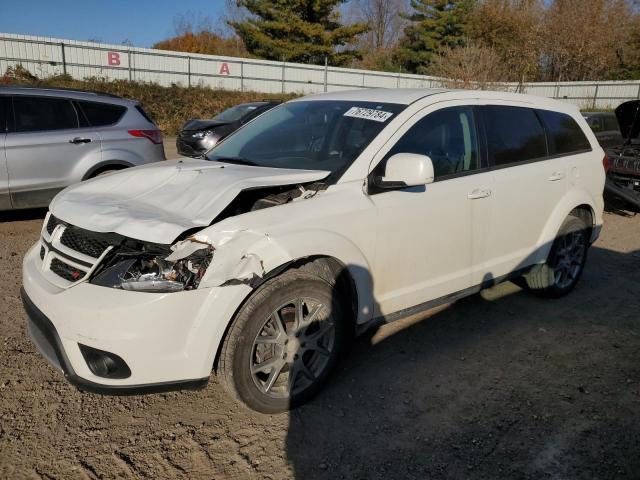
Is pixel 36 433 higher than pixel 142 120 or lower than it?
lower

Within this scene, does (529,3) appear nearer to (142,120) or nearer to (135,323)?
(142,120)

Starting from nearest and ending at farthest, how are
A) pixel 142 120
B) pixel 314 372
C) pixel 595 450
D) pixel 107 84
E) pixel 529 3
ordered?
pixel 595 450
pixel 314 372
pixel 142 120
pixel 107 84
pixel 529 3

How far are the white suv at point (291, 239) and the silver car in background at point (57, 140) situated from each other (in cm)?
326

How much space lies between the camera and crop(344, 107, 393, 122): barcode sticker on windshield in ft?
11.3

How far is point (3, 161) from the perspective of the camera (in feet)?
20.0

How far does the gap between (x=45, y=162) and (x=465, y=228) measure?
5150 millimetres

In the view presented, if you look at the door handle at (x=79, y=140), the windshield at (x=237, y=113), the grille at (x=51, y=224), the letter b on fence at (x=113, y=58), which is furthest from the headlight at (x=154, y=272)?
the letter b on fence at (x=113, y=58)

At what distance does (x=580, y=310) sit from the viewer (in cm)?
466

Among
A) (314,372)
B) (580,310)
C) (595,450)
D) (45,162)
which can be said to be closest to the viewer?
(595,450)

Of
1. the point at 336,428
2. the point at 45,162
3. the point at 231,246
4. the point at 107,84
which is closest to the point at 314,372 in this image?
the point at 336,428

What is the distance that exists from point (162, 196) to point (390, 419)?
1814mm

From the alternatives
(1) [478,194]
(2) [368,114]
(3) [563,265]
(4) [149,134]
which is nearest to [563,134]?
(3) [563,265]

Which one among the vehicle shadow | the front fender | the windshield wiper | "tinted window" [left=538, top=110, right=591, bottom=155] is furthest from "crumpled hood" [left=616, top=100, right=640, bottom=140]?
the front fender

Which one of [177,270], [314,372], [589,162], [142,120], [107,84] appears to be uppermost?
[107,84]
